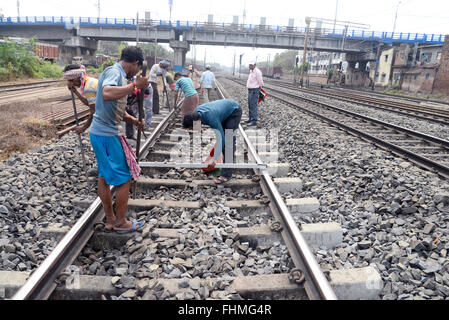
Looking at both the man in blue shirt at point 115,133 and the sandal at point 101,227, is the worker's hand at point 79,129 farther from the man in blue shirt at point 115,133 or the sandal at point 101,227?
the sandal at point 101,227

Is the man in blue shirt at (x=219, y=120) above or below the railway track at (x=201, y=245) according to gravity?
above

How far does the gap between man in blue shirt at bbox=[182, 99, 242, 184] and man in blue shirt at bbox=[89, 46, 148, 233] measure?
3.50 feet

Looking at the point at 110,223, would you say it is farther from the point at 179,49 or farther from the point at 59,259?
the point at 179,49

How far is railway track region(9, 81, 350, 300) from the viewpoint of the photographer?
7.84 feet

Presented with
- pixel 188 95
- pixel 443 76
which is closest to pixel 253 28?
pixel 443 76

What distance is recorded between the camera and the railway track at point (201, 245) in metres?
2.39

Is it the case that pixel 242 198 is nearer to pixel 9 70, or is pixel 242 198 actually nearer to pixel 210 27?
pixel 9 70

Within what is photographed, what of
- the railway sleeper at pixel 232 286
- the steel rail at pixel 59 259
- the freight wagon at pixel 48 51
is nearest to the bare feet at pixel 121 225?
the steel rail at pixel 59 259

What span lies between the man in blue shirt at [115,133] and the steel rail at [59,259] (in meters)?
0.21

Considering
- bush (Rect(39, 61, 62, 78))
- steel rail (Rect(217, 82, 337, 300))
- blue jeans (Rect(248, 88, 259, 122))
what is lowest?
bush (Rect(39, 61, 62, 78))

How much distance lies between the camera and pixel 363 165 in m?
5.12

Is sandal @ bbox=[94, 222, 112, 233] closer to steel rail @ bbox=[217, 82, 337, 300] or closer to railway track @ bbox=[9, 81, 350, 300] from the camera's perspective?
railway track @ bbox=[9, 81, 350, 300]

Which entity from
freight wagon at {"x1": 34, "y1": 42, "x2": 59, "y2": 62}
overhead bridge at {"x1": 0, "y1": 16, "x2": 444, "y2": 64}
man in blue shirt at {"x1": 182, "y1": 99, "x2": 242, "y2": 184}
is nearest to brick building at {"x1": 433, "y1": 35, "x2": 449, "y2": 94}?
overhead bridge at {"x1": 0, "y1": 16, "x2": 444, "y2": 64}

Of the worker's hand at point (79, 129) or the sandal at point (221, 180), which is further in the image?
the sandal at point (221, 180)
